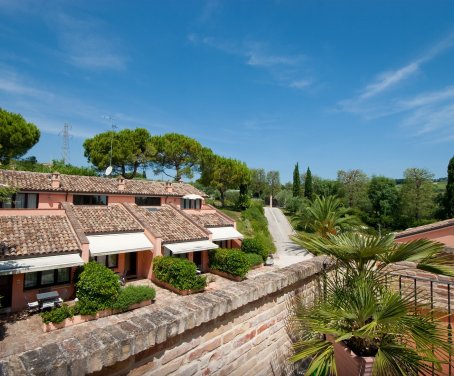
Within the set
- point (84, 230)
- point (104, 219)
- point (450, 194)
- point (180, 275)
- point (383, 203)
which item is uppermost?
point (450, 194)

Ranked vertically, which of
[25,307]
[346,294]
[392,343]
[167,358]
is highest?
[346,294]

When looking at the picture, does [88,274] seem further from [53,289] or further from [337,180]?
[337,180]

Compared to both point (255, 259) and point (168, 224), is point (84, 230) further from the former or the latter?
point (255, 259)

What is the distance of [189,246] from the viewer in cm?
2034

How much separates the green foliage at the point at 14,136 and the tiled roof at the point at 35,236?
71.6 ft

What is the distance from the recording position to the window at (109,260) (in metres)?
18.7

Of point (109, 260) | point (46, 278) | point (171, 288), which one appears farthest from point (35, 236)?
point (171, 288)

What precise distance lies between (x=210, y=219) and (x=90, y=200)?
11.1 meters

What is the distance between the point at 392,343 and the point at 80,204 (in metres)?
21.9

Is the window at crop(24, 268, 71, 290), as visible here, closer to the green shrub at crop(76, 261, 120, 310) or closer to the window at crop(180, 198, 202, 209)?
the green shrub at crop(76, 261, 120, 310)

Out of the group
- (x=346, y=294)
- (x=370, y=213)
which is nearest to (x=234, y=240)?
(x=346, y=294)

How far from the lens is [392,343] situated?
3.77m

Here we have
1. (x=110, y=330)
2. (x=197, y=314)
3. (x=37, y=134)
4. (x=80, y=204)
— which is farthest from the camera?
(x=37, y=134)

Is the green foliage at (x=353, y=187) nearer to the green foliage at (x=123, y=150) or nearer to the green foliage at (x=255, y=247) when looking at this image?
the green foliage at (x=255, y=247)
